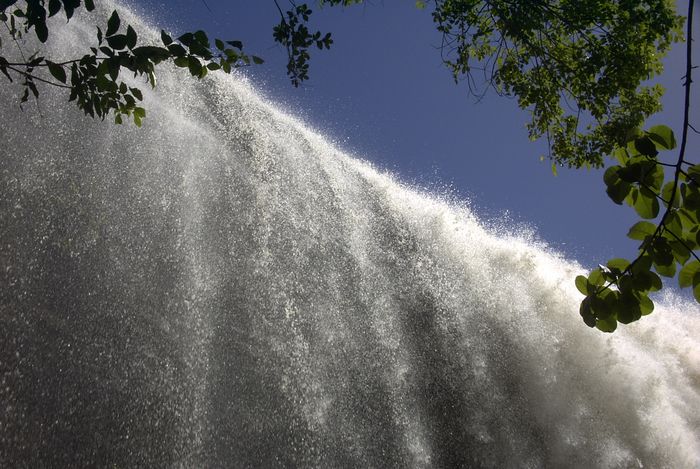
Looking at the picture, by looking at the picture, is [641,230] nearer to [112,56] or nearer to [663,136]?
[663,136]

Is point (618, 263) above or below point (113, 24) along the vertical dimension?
above

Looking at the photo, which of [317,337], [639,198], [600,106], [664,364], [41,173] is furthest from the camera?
[664,364]

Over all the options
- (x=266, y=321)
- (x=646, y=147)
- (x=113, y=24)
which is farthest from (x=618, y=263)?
(x=266, y=321)

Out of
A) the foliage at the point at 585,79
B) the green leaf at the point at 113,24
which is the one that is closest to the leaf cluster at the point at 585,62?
the foliage at the point at 585,79

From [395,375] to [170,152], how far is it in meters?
4.85

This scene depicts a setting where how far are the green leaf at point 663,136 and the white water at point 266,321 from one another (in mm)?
6127

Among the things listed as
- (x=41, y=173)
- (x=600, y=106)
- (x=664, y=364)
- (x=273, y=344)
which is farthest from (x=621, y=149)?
(x=664, y=364)

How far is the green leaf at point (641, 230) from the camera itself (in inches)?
53.1

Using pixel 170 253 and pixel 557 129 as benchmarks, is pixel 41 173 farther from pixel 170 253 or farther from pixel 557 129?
pixel 557 129

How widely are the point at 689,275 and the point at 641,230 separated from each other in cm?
15

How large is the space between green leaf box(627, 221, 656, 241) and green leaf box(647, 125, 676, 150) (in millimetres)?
186

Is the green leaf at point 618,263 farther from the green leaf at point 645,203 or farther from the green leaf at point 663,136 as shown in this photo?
the green leaf at point 663,136

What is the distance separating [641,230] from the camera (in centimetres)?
135

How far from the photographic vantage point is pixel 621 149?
4.27 feet
